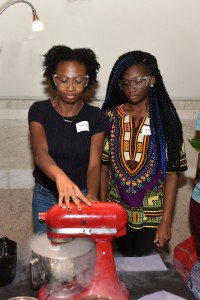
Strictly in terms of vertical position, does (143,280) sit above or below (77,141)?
below

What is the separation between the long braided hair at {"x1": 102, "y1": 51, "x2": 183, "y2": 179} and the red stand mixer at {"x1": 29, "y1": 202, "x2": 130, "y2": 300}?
2.92 feet

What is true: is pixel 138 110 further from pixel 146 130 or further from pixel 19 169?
pixel 19 169

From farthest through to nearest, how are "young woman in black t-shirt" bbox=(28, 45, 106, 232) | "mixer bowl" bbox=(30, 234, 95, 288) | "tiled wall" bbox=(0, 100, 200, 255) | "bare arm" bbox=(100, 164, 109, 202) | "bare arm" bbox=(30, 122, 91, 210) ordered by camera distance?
"tiled wall" bbox=(0, 100, 200, 255)
"bare arm" bbox=(100, 164, 109, 202)
"young woman in black t-shirt" bbox=(28, 45, 106, 232)
"bare arm" bbox=(30, 122, 91, 210)
"mixer bowl" bbox=(30, 234, 95, 288)

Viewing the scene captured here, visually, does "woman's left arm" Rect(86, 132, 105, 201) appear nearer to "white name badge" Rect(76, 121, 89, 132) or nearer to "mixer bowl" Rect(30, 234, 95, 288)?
"white name badge" Rect(76, 121, 89, 132)

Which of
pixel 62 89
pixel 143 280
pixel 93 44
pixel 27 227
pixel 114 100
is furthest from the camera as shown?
pixel 27 227

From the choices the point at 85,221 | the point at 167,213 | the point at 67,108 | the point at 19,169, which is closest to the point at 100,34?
the point at 67,108

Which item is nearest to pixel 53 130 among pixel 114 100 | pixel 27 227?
pixel 114 100

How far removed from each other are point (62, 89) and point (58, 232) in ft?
2.82

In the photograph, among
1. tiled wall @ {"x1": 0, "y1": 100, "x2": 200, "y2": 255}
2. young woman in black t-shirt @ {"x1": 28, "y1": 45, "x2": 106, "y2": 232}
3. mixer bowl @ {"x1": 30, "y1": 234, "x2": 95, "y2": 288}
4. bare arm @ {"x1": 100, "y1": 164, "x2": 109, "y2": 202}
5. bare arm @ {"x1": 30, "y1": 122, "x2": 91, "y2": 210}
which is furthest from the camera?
tiled wall @ {"x1": 0, "y1": 100, "x2": 200, "y2": 255}

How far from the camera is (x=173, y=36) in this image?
2662 mm

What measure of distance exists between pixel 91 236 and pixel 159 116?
1048mm

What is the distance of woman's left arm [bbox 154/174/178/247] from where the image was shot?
6.93 ft

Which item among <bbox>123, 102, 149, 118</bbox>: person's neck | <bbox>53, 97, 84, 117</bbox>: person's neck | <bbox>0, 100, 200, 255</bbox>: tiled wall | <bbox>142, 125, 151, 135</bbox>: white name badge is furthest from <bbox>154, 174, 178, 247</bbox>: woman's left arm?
<bbox>0, 100, 200, 255</bbox>: tiled wall

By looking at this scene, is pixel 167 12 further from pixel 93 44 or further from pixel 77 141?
pixel 77 141
